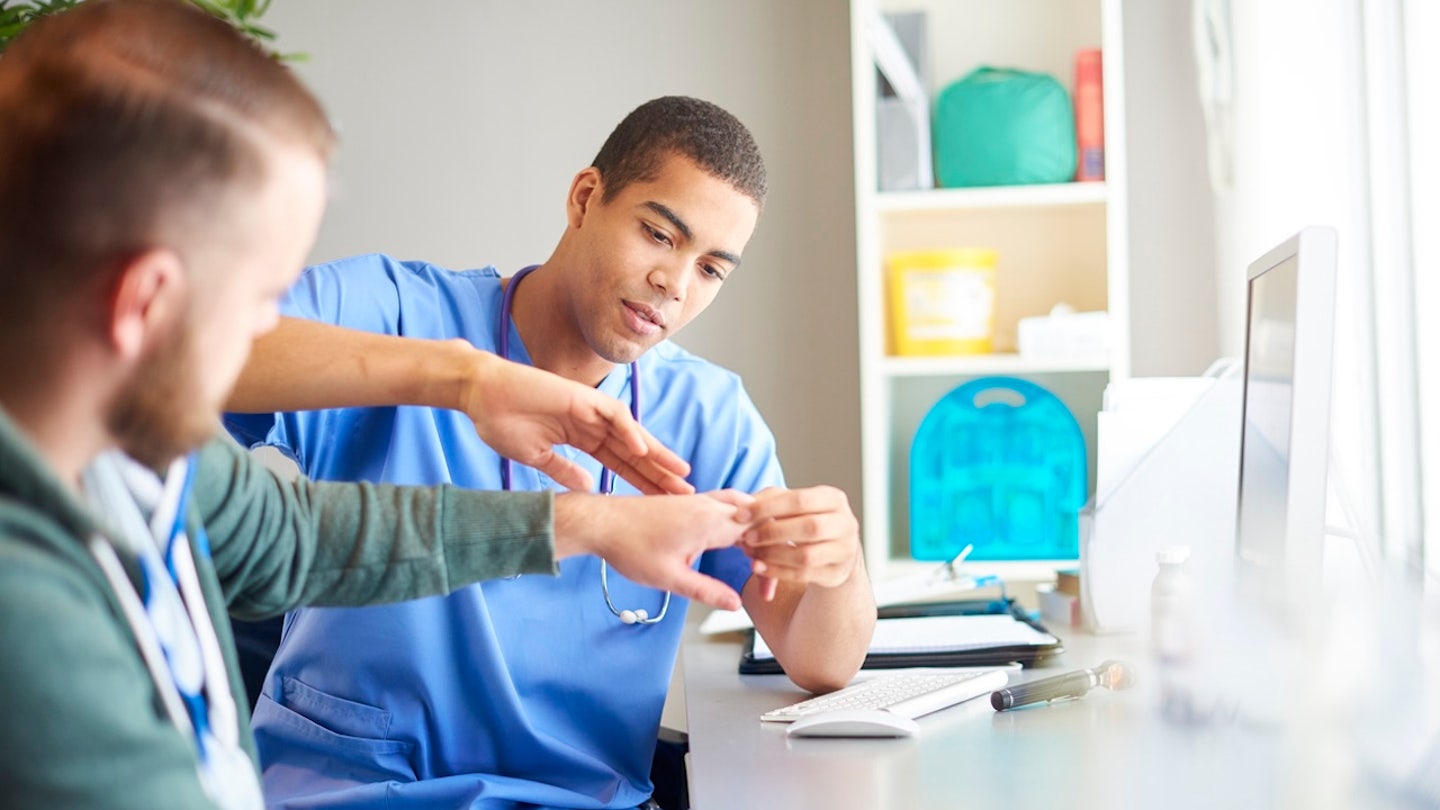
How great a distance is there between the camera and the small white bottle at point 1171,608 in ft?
4.46

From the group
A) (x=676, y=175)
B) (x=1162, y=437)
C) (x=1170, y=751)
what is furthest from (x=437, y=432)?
(x=1162, y=437)

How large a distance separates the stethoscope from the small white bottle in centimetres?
53

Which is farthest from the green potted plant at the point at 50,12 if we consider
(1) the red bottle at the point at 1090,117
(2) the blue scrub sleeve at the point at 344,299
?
(1) the red bottle at the point at 1090,117

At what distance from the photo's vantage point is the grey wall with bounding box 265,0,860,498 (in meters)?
2.75

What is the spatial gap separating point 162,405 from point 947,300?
6.38 ft

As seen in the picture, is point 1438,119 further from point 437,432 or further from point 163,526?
point 163,526

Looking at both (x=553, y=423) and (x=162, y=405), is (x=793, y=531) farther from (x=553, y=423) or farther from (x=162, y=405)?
(x=162, y=405)

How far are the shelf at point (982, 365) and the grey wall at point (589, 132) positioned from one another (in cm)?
34

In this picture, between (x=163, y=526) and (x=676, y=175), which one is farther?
(x=676, y=175)

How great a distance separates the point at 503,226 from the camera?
2826mm

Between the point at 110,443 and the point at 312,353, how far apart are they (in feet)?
1.75

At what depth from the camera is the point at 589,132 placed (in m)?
2.80

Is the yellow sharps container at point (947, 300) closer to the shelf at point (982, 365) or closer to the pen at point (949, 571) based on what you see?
the shelf at point (982, 365)

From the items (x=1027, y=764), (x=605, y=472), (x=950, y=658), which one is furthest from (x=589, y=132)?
(x=1027, y=764)
